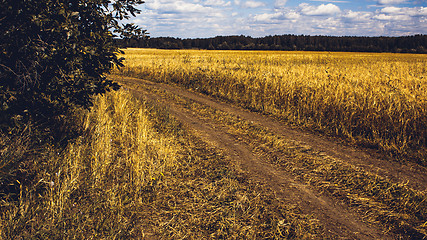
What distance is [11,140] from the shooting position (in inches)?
160

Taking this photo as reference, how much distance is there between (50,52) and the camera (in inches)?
152

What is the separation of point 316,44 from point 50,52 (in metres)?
115

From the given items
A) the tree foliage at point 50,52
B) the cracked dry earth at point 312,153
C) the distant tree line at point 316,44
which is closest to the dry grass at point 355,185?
the cracked dry earth at point 312,153

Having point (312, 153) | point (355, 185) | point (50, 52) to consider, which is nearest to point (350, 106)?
point (312, 153)

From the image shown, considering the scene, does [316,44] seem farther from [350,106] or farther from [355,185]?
[355,185]

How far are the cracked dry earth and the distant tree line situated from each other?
75441 millimetres

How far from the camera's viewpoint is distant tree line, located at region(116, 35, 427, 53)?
88125 mm

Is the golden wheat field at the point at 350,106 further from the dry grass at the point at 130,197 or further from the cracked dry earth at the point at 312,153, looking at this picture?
the dry grass at the point at 130,197

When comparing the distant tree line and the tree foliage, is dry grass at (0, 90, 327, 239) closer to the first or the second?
the tree foliage

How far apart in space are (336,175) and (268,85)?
737 centimetres

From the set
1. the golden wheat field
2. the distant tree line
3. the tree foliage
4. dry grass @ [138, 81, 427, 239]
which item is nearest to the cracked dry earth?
dry grass @ [138, 81, 427, 239]

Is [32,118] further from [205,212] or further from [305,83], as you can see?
[305,83]

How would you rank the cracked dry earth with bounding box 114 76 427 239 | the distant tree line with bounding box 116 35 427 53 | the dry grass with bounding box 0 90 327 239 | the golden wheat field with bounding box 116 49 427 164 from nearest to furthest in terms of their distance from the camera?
the dry grass with bounding box 0 90 327 239
the cracked dry earth with bounding box 114 76 427 239
the golden wheat field with bounding box 116 49 427 164
the distant tree line with bounding box 116 35 427 53

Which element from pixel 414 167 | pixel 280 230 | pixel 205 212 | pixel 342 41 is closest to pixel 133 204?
pixel 205 212
